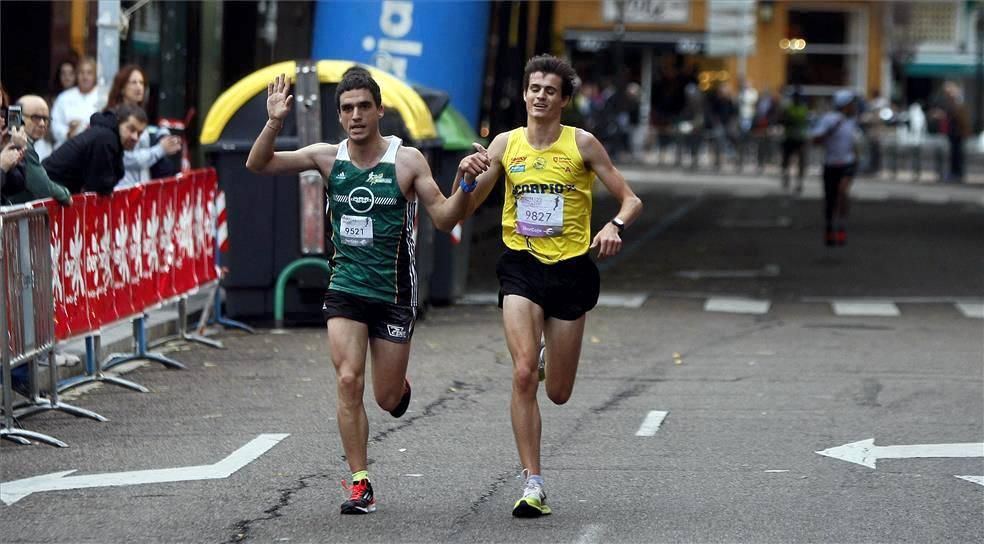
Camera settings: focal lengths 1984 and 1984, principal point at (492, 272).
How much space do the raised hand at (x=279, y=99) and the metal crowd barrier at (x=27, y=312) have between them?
2628 millimetres

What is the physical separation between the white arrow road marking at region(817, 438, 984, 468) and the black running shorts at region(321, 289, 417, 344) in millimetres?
2435

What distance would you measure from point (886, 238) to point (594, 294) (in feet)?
59.5

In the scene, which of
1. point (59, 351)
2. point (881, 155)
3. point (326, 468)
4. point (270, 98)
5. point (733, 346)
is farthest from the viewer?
point (881, 155)

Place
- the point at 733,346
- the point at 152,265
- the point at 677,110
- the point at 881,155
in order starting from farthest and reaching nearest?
the point at 677,110, the point at 881,155, the point at 733,346, the point at 152,265

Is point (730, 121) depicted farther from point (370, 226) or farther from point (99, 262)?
point (370, 226)

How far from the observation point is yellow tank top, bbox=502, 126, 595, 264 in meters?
8.07

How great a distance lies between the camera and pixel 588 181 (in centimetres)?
817

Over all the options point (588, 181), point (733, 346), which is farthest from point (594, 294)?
point (733, 346)

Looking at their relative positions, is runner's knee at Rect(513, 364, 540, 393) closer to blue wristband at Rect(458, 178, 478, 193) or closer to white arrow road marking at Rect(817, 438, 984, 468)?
blue wristband at Rect(458, 178, 478, 193)

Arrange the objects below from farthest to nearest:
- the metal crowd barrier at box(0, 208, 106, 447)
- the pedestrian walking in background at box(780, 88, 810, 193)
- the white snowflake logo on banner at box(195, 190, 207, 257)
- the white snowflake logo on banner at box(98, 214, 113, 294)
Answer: the pedestrian walking in background at box(780, 88, 810, 193) → the white snowflake logo on banner at box(195, 190, 207, 257) → the white snowflake logo on banner at box(98, 214, 113, 294) → the metal crowd barrier at box(0, 208, 106, 447)

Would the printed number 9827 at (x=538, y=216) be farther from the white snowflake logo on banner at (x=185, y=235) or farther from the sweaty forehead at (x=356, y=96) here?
the white snowflake logo on banner at (x=185, y=235)

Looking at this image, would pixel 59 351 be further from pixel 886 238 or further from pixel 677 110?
pixel 677 110

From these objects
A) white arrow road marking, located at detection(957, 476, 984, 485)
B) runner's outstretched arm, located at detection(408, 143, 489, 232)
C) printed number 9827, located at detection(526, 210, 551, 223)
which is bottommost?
white arrow road marking, located at detection(957, 476, 984, 485)

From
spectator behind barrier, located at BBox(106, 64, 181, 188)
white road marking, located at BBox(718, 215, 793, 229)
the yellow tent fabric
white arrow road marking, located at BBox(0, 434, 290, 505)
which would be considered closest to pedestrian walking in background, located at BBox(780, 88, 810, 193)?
white road marking, located at BBox(718, 215, 793, 229)
